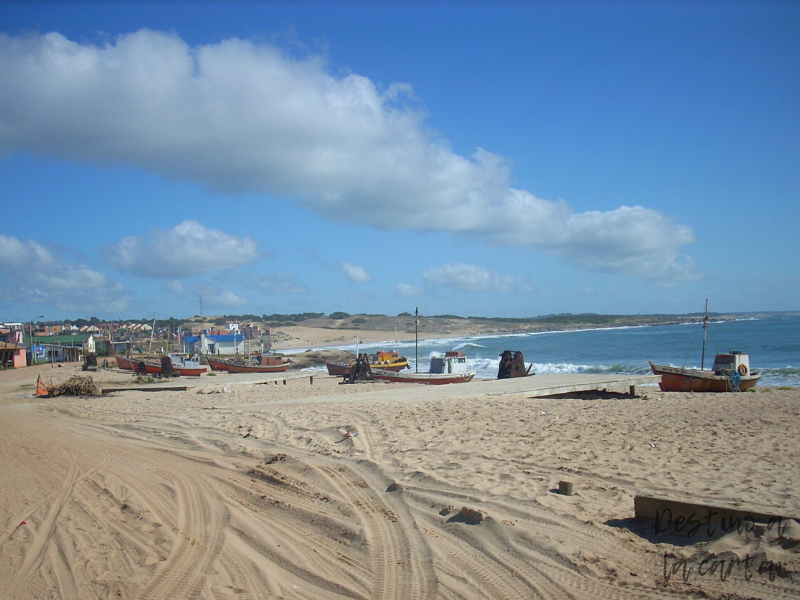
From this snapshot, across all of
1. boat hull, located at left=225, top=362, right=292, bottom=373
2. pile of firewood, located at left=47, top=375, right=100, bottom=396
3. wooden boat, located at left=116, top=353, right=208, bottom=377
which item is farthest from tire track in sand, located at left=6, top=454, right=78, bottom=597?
boat hull, located at left=225, top=362, right=292, bottom=373

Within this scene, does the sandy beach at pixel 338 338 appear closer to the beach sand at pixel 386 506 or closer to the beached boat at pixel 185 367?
the beached boat at pixel 185 367

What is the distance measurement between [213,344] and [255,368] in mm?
26903

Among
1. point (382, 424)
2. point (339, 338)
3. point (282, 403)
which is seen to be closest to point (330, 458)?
point (382, 424)

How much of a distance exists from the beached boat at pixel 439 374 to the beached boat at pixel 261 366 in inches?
607

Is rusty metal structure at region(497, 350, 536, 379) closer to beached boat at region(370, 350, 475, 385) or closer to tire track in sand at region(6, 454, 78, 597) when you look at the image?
beached boat at region(370, 350, 475, 385)

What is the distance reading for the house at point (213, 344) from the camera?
6341cm

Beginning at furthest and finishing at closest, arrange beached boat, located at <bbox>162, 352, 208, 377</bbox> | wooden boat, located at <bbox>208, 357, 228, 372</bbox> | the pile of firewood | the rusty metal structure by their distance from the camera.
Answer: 1. wooden boat, located at <bbox>208, 357, 228, 372</bbox>
2. beached boat, located at <bbox>162, 352, 208, 377</bbox>
3. the rusty metal structure
4. the pile of firewood

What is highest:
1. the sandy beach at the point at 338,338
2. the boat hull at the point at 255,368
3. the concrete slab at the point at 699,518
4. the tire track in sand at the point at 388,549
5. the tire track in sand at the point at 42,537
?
the concrete slab at the point at 699,518

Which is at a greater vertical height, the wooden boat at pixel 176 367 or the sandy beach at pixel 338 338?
the wooden boat at pixel 176 367

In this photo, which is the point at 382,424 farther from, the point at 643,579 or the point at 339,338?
the point at 339,338

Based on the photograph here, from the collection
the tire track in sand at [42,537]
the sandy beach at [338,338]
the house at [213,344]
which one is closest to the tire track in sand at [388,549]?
the tire track in sand at [42,537]

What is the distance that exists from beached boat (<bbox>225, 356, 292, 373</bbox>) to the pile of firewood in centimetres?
2034

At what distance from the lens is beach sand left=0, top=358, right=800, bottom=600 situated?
160 inches

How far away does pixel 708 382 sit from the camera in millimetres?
21297
